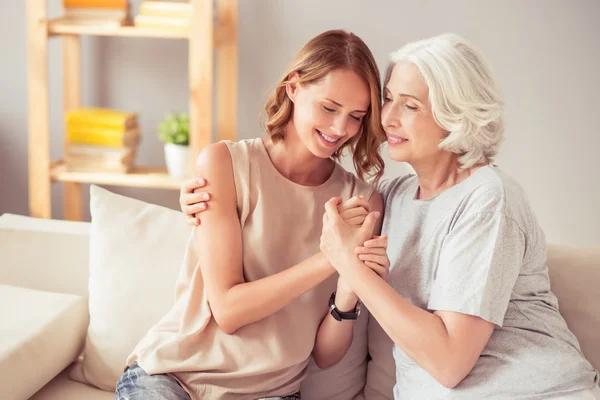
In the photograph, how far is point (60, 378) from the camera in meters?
2.04

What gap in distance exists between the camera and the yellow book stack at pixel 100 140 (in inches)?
115

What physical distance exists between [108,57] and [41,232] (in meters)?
1.23

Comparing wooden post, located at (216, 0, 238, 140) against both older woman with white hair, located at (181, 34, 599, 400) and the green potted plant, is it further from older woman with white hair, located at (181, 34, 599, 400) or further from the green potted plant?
older woman with white hair, located at (181, 34, 599, 400)

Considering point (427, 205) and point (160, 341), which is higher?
point (427, 205)

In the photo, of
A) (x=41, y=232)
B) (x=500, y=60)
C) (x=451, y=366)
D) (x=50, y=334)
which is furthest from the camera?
(x=500, y=60)

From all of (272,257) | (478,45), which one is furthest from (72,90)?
(272,257)

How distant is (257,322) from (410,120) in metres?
0.57

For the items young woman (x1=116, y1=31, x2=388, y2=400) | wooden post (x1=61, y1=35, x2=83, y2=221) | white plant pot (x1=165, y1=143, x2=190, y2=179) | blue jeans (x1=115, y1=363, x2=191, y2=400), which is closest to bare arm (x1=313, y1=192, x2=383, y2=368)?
young woman (x1=116, y1=31, x2=388, y2=400)

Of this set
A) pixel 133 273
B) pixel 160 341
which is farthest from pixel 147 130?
pixel 160 341

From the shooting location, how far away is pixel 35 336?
6.09 ft

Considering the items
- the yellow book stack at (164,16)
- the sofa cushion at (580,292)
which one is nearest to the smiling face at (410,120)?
the sofa cushion at (580,292)

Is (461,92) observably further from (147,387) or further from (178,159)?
(178,159)

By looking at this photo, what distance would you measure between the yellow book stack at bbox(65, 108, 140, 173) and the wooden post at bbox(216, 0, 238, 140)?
0.36 m

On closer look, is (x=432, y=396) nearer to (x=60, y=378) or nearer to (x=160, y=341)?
(x=160, y=341)
